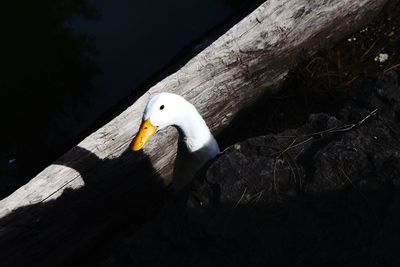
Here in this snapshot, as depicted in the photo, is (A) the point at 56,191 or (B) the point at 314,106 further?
(B) the point at 314,106

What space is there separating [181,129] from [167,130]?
17.8 inches

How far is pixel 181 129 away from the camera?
2561mm

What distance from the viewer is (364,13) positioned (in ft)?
11.7

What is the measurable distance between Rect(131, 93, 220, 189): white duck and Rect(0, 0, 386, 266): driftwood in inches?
12.0

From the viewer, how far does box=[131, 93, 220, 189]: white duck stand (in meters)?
2.37

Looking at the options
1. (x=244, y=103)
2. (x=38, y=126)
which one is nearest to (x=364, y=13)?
(x=244, y=103)

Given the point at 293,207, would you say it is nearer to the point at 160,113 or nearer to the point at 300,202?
the point at 300,202

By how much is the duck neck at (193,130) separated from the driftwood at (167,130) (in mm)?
340

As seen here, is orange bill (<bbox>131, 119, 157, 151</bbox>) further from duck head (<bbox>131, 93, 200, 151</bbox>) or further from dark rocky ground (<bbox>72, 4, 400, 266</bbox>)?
dark rocky ground (<bbox>72, 4, 400, 266</bbox>)

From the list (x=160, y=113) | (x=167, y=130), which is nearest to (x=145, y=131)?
(x=160, y=113)

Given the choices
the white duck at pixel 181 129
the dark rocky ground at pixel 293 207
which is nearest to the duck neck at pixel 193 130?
the white duck at pixel 181 129

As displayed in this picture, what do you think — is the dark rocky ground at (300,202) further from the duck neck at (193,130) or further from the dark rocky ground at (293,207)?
the duck neck at (193,130)

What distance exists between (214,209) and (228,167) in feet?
0.59

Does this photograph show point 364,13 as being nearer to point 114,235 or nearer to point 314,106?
point 314,106
